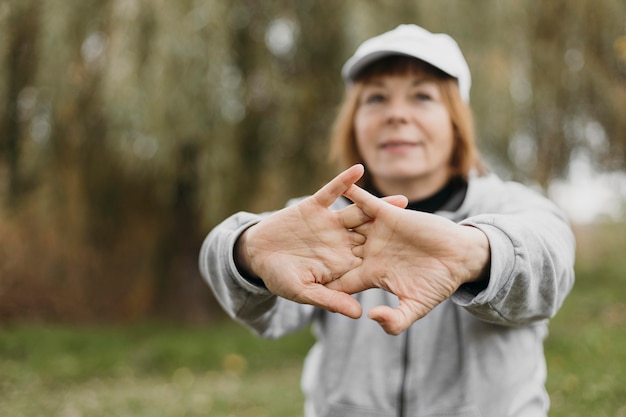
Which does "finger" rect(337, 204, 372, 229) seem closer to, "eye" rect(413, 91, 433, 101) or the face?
the face

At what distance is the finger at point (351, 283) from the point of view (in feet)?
4.20

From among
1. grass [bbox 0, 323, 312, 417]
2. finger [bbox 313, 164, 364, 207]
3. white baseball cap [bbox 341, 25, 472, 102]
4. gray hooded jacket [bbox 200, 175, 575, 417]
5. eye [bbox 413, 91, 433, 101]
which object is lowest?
grass [bbox 0, 323, 312, 417]

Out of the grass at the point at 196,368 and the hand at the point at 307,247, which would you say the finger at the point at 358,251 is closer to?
the hand at the point at 307,247

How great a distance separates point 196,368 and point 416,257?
165 inches

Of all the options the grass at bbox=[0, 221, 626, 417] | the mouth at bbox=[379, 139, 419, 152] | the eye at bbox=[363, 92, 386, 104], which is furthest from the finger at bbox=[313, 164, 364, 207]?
the grass at bbox=[0, 221, 626, 417]

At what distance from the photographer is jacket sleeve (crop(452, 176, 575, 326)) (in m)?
1.21

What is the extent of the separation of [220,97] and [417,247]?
3.72 meters

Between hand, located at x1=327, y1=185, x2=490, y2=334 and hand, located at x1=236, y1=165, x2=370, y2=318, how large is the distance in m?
0.06

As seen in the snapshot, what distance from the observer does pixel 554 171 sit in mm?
7883

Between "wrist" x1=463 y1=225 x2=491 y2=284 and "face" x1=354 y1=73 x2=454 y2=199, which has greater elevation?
"face" x1=354 y1=73 x2=454 y2=199

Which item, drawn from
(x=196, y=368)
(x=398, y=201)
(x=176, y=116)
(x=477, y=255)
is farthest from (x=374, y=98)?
(x=196, y=368)

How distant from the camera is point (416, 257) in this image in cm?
122

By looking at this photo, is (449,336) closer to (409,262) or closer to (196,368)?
(409,262)

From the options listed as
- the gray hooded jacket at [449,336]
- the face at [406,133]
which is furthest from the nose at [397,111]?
the gray hooded jacket at [449,336]
